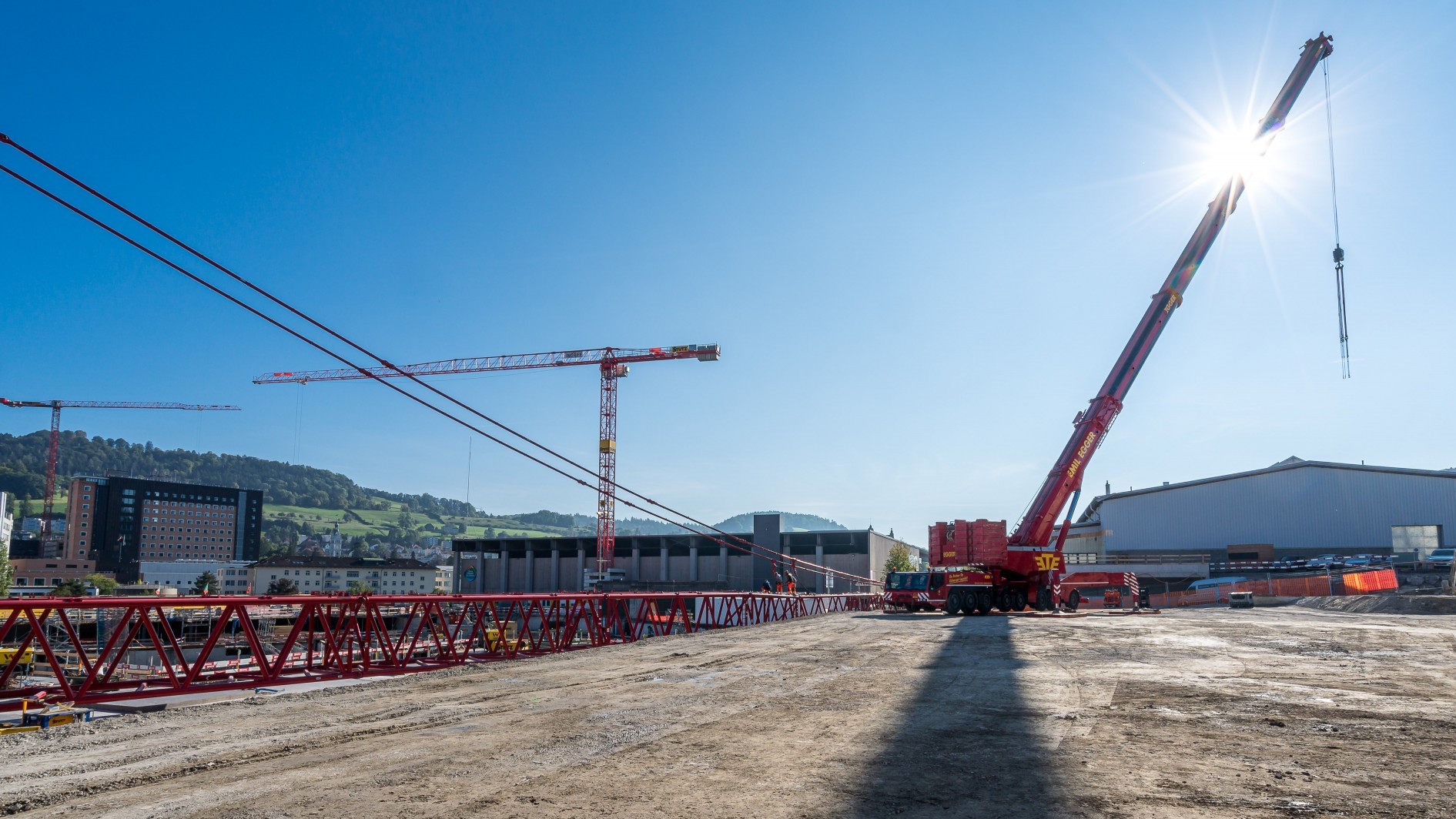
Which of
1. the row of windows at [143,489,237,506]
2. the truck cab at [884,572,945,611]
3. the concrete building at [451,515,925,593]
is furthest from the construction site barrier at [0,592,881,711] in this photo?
the row of windows at [143,489,237,506]

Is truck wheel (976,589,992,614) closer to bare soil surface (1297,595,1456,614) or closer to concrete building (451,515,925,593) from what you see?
bare soil surface (1297,595,1456,614)

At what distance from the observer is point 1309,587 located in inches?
2024

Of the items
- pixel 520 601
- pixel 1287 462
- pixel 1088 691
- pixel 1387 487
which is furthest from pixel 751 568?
pixel 1088 691

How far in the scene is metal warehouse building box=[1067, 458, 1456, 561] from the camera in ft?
226

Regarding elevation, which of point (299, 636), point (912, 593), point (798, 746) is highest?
point (798, 746)

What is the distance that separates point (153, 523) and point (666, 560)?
126972 millimetres

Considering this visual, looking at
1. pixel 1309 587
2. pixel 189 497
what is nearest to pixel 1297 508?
pixel 1309 587

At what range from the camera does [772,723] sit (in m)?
9.71

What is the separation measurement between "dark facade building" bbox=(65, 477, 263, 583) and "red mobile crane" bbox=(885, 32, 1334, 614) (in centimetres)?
16961

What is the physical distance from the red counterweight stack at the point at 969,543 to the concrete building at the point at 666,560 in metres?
57.3

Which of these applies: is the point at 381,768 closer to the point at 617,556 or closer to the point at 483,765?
the point at 483,765

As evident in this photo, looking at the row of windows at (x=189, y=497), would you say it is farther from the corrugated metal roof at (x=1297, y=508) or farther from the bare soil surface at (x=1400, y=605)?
the bare soil surface at (x=1400, y=605)

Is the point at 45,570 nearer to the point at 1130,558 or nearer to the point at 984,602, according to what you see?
the point at 984,602

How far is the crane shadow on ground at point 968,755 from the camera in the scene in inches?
246
